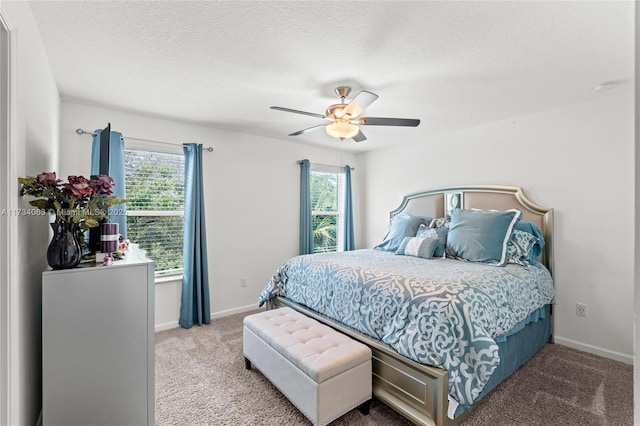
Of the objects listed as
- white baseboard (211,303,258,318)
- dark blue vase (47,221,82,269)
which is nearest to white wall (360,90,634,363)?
white baseboard (211,303,258,318)

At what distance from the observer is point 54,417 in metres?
1.40

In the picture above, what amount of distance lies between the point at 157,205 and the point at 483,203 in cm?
374

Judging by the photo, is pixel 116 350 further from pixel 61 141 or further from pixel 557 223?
pixel 557 223

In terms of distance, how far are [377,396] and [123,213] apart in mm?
2797

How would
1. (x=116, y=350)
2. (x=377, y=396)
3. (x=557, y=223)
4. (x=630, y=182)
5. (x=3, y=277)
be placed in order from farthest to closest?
(x=557, y=223) → (x=630, y=182) → (x=377, y=396) → (x=116, y=350) → (x=3, y=277)

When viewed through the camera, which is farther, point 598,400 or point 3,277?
point 598,400

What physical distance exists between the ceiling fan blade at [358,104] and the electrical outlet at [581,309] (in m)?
2.74

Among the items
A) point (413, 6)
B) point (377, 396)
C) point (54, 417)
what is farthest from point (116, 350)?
point (413, 6)

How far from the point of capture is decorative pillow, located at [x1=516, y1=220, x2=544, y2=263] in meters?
2.87

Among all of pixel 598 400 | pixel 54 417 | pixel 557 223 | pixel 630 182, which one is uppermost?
pixel 630 182

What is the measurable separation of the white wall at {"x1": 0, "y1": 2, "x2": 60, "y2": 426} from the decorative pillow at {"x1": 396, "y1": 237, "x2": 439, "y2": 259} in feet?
9.70

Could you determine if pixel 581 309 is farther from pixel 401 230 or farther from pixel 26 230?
pixel 26 230

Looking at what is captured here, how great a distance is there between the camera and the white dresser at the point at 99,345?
1.40 m

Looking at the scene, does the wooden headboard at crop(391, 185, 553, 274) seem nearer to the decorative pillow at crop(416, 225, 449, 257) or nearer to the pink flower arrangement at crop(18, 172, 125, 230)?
the decorative pillow at crop(416, 225, 449, 257)
